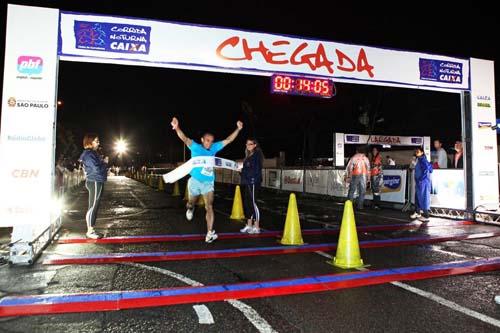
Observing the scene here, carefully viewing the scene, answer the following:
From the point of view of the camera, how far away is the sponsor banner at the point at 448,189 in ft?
37.5

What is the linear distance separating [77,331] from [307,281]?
247 centimetres

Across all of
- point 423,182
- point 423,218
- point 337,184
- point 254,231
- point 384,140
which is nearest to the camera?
point 254,231

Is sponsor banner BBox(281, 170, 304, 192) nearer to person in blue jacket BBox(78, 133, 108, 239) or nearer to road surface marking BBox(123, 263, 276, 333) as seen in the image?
person in blue jacket BBox(78, 133, 108, 239)

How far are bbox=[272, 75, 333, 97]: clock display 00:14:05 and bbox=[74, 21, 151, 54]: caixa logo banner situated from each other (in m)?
2.89

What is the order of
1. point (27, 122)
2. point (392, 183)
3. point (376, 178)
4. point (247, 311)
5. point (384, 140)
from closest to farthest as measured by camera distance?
point (247, 311), point (27, 122), point (376, 178), point (392, 183), point (384, 140)

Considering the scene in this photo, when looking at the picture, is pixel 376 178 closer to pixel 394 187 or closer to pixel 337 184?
pixel 394 187

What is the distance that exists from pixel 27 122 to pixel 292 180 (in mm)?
16175

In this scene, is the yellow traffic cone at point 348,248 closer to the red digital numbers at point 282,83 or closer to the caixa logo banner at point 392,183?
the red digital numbers at point 282,83

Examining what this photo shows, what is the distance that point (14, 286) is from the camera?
4.31 metres

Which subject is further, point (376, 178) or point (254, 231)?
point (376, 178)

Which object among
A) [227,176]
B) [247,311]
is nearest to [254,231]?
[247,311]

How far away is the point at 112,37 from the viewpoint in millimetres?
7098

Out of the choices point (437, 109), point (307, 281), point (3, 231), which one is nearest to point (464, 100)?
point (307, 281)

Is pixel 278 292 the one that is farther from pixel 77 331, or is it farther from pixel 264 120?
pixel 264 120
